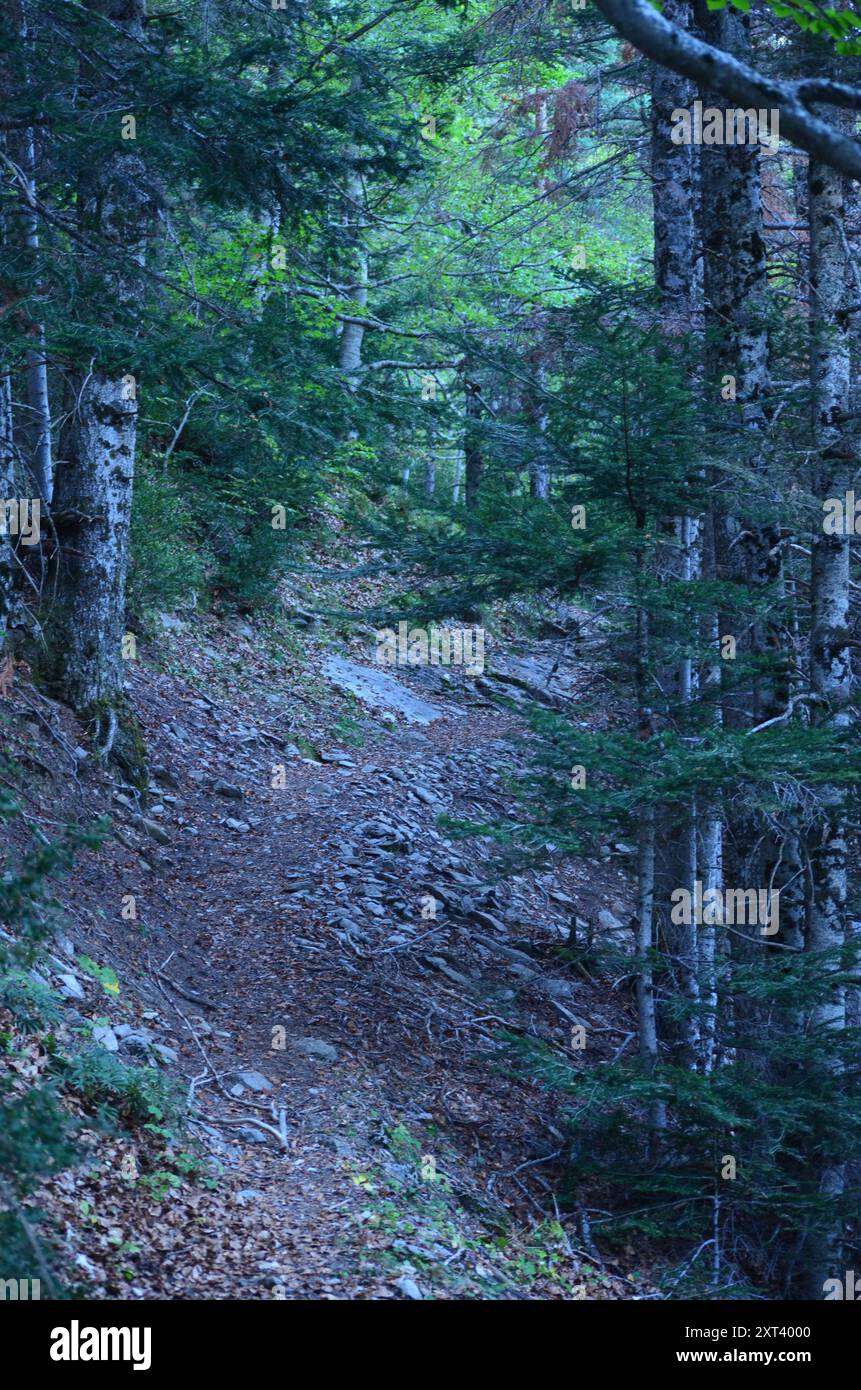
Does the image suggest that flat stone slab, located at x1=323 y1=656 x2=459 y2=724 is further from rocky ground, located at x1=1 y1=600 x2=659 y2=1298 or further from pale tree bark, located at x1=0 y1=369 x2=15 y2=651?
pale tree bark, located at x1=0 y1=369 x2=15 y2=651

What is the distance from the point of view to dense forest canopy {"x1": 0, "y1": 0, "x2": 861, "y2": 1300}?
6855mm

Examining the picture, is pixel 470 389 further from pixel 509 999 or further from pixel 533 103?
pixel 533 103

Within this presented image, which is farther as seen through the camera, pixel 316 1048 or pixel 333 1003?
pixel 333 1003

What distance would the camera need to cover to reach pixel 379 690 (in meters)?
16.9

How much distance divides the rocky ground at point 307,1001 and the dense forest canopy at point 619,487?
60 centimetres

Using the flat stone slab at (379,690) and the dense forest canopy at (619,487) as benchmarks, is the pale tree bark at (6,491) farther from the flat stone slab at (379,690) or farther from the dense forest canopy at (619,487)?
the flat stone slab at (379,690)

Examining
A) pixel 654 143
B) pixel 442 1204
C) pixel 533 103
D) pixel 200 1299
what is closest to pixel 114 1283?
pixel 200 1299

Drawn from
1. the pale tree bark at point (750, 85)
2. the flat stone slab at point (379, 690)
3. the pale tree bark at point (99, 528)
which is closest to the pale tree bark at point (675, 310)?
the pale tree bark at point (99, 528)

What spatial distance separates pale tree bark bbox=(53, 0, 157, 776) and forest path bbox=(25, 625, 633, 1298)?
1.30 m

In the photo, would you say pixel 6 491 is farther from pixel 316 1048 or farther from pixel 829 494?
pixel 829 494

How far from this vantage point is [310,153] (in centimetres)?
849

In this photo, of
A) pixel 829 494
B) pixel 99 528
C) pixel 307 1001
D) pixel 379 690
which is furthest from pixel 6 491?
pixel 379 690

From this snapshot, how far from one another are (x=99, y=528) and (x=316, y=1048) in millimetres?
4988

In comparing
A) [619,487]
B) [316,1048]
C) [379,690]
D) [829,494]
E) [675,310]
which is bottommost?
[316,1048]
